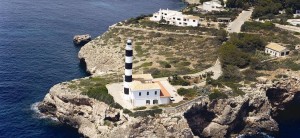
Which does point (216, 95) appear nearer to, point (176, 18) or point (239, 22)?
point (176, 18)

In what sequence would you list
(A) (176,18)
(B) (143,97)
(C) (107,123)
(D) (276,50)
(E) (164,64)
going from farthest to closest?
1. (A) (176,18)
2. (D) (276,50)
3. (E) (164,64)
4. (B) (143,97)
5. (C) (107,123)

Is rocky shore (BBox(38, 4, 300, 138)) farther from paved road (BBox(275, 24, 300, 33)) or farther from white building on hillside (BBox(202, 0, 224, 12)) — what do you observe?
white building on hillside (BBox(202, 0, 224, 12))

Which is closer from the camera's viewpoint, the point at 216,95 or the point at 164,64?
the point at 216,95

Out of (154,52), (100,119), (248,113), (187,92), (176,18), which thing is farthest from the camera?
(176,18)

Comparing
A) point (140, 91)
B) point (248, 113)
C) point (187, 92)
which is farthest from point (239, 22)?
point (140, 91)

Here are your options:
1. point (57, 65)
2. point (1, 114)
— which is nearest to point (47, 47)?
point (57, 65)

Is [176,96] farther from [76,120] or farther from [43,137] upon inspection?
[43,137]
